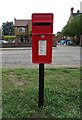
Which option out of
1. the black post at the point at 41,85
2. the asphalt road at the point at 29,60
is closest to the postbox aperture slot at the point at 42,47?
the black post at the point at 41,85

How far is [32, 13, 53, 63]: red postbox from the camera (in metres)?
3.84

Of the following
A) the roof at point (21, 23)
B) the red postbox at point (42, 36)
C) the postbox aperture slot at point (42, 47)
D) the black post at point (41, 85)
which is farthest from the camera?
the roof at point (21, 23)

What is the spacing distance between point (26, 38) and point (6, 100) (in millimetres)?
57774

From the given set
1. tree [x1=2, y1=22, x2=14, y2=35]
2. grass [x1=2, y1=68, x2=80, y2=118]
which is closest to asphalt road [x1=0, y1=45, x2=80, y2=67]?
grass [x1=2, y1=68, x2=80, y2=118]

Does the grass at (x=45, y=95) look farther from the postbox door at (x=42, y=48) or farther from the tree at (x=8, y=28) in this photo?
the tree at (x=8, y=28)

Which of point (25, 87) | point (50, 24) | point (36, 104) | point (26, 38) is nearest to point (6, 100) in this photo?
point (36, 104)

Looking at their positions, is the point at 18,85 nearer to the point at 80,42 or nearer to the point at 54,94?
the point at 54,94

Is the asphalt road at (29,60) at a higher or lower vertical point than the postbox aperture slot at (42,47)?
lower

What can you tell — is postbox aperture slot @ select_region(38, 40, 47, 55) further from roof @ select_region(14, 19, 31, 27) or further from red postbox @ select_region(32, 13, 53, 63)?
roof @ select_region(14, 19, 31, 27)

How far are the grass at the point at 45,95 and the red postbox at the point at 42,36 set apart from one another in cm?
85

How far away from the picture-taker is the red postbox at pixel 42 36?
3.84m

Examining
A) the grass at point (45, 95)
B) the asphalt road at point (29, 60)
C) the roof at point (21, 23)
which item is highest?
the roof at point (21, 23)

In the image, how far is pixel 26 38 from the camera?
6172 cm

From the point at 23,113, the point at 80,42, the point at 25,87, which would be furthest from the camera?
the point at 80,42
